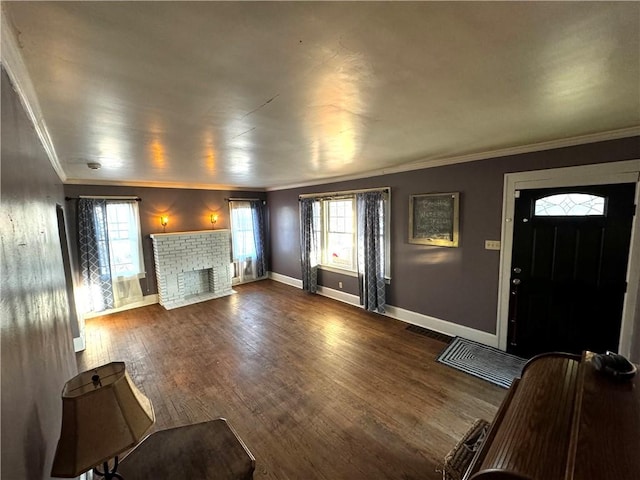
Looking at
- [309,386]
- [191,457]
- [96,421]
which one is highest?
[96,421]

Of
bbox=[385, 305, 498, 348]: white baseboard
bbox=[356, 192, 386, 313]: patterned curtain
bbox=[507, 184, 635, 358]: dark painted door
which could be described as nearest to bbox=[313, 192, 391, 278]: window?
bbox=[356, 192, 386, 313]: patterned curtain

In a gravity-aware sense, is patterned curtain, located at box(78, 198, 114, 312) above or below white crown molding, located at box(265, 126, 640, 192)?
below

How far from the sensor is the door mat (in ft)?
8.87

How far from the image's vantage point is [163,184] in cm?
515

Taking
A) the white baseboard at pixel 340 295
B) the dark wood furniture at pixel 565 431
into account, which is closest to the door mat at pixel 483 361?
the white baseboard at pixel 340 295

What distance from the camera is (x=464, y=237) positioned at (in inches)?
133

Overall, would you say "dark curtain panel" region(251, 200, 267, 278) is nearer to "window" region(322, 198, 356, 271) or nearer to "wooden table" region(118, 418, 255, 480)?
"window" region(322, 198, 356, 271)

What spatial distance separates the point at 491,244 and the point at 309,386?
2.63 m

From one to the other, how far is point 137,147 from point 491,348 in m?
4.44

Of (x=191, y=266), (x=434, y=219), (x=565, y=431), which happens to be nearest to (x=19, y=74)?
(x=565, y=431)

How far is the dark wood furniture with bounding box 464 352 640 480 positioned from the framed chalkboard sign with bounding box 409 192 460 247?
258 centimetres

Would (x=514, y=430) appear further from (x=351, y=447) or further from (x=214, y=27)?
(x=214, y=27)

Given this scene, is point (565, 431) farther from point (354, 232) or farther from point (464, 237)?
point (354, 232)

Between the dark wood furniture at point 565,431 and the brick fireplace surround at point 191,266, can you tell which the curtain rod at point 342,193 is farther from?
the dark wood furniture at point 565,431
